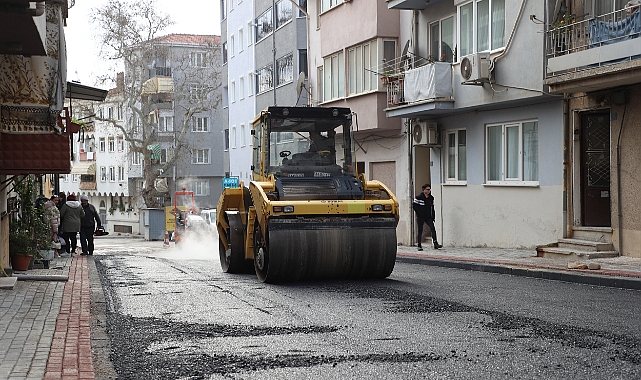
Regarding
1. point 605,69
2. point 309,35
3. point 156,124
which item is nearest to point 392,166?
point 309,35

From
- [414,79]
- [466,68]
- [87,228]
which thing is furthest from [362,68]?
[87,228]

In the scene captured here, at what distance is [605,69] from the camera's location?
1605 centimetres

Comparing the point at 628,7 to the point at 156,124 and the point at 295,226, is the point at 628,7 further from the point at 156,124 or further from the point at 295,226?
the point at 156,124

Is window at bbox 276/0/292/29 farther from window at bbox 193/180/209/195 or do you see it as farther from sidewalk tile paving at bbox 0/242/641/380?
window at bbox 193/180/209/195

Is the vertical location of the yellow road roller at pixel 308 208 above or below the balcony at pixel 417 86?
below

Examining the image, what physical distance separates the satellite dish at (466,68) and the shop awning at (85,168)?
6656 cm

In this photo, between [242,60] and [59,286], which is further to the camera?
[242,60]

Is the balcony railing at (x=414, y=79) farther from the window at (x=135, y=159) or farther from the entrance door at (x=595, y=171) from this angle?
the window at (x=135, y=159)

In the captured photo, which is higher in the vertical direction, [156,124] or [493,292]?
[156,124]

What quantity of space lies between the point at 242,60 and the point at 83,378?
4343 cm

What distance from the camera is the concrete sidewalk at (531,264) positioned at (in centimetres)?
1335

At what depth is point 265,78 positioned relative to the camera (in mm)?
43562

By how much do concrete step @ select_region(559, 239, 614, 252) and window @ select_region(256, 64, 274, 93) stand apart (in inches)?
1012

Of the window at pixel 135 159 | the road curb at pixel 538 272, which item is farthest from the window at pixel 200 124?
the road curb at pixel 538 272
